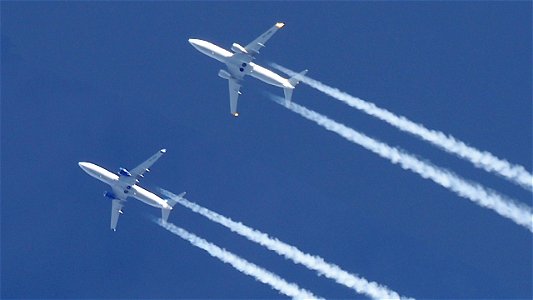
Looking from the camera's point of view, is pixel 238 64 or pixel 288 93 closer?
pixel 288 93

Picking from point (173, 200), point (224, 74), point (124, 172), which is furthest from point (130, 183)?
point (224, 74)

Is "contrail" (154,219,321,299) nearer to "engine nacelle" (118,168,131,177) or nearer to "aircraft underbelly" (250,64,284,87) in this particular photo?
"engine nacelle" (118,168,131,177)

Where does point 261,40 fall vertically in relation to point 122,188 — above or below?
above

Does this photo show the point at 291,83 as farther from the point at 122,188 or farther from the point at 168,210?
the point at 122,188

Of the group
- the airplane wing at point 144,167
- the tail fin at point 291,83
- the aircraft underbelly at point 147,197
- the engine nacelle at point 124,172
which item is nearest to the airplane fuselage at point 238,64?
the tail fin at point 291,83

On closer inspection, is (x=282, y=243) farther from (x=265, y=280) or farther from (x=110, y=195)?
→ (x=110, y=195)

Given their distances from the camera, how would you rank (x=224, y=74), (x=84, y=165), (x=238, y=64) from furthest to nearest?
(x=84, y=165)
(x=224, y=74)
(x=238, y=64)
